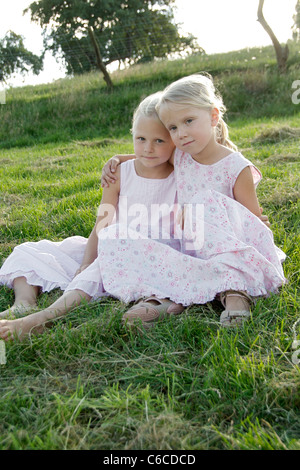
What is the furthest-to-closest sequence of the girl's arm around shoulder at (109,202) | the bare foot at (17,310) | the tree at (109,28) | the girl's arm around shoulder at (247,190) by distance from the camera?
1. the tree at (109,28)
2. the girl's arm around shoulder at (109,202)
3. the girl's arm around shoulder at (247,190)
4. the bare foot at (17,310)

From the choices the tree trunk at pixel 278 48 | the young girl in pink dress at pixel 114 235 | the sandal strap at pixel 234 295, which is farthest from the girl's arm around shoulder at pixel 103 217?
the tree trunk at pixel 278 48

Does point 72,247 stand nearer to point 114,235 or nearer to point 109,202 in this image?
point 109,202

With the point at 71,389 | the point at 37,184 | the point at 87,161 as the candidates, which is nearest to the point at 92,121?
the point at 87,161

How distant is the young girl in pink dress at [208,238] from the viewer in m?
2.11

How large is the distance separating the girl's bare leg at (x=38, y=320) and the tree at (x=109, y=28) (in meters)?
18.2

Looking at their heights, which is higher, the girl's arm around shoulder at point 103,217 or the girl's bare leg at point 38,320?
the girl's arm around shoulder at point 103,217

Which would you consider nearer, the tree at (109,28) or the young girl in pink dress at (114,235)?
the young girl in pink dress at (114,235)

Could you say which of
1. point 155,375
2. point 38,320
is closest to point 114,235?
point 38,320

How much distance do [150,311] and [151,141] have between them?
3.05 ft

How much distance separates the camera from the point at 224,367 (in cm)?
161

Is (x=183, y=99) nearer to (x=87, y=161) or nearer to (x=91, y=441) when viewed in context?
(x=91, y=441)

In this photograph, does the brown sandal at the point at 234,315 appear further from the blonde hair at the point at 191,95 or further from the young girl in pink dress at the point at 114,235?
the blonde hair at the point at 191,95

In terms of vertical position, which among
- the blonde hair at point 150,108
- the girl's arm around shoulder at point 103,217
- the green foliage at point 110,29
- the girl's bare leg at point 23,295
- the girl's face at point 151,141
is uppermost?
the green foliage at point 110,29
